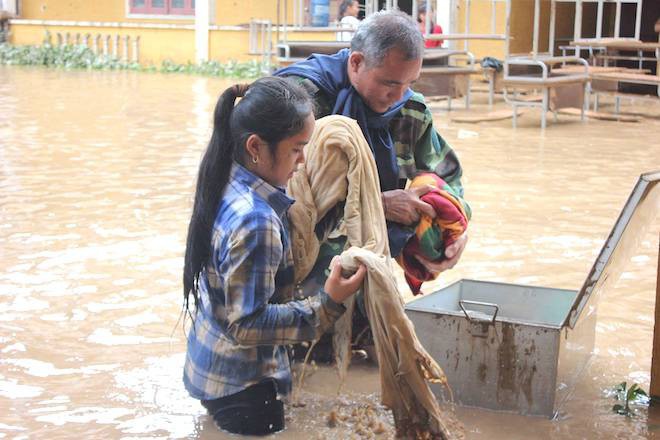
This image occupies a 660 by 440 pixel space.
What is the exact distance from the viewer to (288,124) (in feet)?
9.02

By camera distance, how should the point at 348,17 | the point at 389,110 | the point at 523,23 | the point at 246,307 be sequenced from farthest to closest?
the point at 523,23 < the point at 348,17 < the point at 389,110 < the point at 246,307

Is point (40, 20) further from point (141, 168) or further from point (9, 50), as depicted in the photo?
point (141, 168)

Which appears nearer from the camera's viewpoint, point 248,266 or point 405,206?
point 248,266

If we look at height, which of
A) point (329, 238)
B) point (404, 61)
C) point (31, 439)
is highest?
point (404, 61)

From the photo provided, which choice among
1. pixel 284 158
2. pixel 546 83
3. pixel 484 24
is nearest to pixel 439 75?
pixel 546 83

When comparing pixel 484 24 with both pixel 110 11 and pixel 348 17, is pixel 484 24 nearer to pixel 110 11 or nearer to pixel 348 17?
pixel 348 17

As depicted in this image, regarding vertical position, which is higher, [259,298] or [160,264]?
[259,298]

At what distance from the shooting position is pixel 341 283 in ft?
8.97

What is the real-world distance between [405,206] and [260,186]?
0.81 metres

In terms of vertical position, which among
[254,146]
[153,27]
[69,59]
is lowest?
[69,59]

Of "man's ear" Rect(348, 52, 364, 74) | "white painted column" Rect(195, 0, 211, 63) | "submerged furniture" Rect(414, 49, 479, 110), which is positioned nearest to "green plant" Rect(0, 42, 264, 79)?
"white painted column" Rect(195, 0, 211, 63)

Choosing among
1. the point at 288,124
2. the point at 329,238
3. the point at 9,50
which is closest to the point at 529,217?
the point at 329,238

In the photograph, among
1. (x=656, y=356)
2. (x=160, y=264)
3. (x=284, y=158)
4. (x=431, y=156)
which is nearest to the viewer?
(x=284, y=158)

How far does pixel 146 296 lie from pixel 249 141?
194 centimetres
